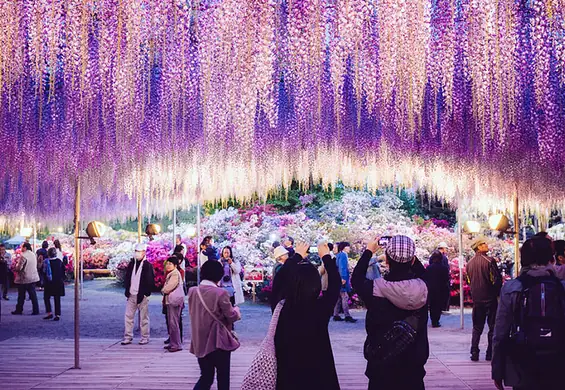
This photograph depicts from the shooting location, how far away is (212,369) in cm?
373

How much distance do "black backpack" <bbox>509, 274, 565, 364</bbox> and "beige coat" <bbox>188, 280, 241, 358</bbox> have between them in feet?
5.46

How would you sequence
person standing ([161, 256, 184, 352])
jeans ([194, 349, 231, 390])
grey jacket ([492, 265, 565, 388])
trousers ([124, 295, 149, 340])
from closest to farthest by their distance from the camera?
1. grey jacket ([492, 265, 565, 388])
2. jeans ([194, 349, 231, 390])
3. person standing ([161, 256, 184, 352])
4. trousers ([124, 295, 149, 340])

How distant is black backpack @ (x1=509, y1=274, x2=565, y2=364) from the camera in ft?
8.98

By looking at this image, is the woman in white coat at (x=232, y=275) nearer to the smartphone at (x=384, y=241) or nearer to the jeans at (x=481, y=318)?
the jeans at (x=481, y=318)

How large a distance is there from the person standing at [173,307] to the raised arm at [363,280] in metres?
4.16

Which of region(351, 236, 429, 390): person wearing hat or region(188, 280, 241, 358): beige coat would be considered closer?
region(351, 236, 429, 390): person wearing hat

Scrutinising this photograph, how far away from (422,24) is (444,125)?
2.45 m

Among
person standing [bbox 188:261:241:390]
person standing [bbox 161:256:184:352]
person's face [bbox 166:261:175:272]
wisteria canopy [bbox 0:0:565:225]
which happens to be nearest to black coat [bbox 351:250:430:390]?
person standing [bbox 188:261:241:390]

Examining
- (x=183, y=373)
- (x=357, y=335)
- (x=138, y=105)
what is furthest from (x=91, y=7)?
(x=357, y=335)

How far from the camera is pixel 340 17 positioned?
436 centimetres

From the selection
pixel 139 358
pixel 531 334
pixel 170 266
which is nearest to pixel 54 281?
pixel 170 266

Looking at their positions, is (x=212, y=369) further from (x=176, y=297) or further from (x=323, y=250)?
(x=176, y=297)

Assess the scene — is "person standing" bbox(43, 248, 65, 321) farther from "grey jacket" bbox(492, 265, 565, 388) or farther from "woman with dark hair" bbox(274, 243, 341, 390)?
"grey jacket" bbox(492, 265, 565, 388)

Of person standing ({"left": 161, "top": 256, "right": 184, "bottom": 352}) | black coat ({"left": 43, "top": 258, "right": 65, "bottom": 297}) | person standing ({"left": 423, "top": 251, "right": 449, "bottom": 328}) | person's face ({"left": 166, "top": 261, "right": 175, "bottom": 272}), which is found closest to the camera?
person standing ({"left": 161, "top": 256, "right": 184, "bottom": 352})
